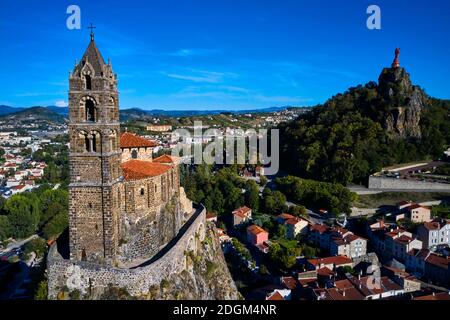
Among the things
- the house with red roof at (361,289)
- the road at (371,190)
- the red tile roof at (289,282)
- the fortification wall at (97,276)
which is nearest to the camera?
the fortification wall at (97,276)

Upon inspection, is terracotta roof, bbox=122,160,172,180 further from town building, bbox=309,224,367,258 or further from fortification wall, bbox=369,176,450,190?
fortification wall, bbox=369,176,450,190

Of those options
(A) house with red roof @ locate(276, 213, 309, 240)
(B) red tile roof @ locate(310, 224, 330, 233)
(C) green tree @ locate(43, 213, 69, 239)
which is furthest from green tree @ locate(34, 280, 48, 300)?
(B) red tile roof @ locate(310, 224, 330, 233)

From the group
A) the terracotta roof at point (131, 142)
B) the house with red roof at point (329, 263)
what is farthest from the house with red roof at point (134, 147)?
the house with red roof at point (329, 263)

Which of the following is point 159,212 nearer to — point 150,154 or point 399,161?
point 150,154

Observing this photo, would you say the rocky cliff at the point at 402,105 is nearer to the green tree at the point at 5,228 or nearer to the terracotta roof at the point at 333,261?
the terracotta roof at the point at 333,261

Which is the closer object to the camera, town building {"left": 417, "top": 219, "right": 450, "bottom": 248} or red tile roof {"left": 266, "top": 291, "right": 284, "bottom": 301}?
red tile roof {"left": 266, "top": 291, "right": 284, "bottom": 301}
